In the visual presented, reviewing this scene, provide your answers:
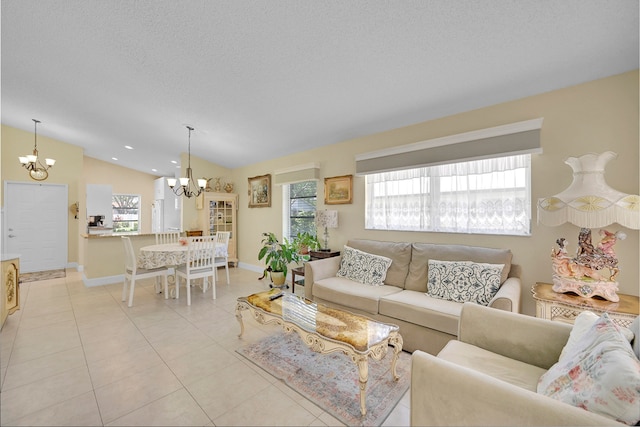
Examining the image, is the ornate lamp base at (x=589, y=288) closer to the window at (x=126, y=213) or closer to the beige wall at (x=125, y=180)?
the beige wall at (x=125, y=180)

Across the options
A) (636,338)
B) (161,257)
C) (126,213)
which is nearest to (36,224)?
(126,213)

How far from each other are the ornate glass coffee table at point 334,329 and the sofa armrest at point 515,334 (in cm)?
52

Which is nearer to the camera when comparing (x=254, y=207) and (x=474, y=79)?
(x=474, y=79)

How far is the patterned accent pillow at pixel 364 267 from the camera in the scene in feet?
10.5

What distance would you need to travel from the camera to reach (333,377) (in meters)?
2.08

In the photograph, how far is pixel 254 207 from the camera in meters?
6.04

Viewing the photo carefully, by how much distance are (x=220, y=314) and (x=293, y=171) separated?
2681 mm

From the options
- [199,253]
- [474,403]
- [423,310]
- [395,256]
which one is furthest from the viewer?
[199,253]

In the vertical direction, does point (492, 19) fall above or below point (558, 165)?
above

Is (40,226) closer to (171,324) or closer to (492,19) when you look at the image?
(171,324)

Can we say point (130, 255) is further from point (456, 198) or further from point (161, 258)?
point (456, 198)

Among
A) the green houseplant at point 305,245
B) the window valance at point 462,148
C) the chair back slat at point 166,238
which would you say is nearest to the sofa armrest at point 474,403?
the window valance at point 462,148

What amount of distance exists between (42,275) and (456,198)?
25.7 ft

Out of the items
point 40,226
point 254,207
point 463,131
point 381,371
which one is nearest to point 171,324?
point 381,371
